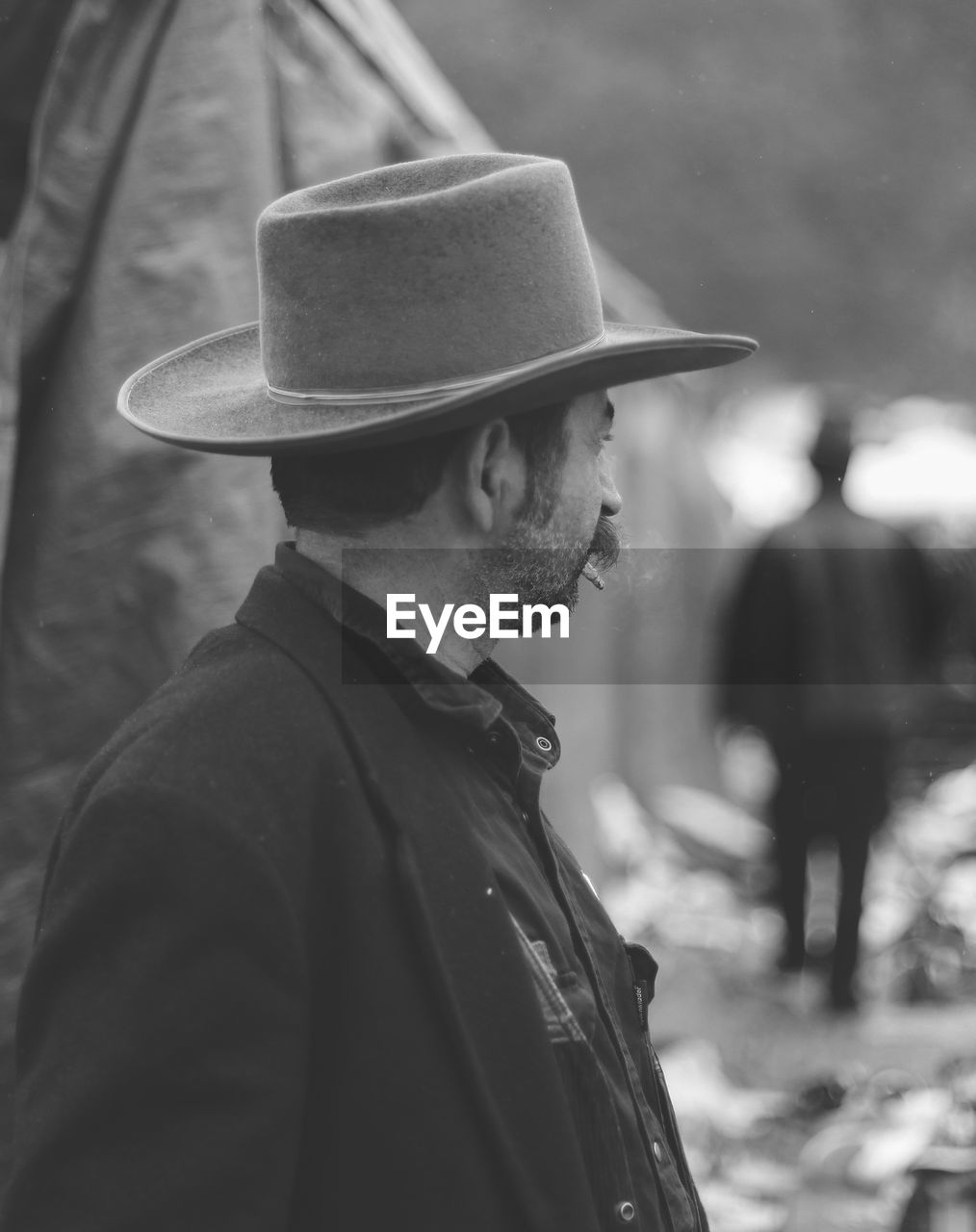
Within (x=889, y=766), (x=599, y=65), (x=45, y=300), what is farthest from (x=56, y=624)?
(x=599, y=65)

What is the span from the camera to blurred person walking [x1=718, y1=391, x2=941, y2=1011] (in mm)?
6430

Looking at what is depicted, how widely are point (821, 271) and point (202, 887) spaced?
1442 centimetres

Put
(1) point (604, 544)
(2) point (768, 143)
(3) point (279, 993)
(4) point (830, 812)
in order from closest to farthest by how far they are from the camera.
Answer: (3) point (279, 993)
(1) point (604, 544)
(4) point (830, 812)
(2) point (768, 143)

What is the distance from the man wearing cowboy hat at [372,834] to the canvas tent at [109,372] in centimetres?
50

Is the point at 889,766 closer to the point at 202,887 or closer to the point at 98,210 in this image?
the point at 98,210

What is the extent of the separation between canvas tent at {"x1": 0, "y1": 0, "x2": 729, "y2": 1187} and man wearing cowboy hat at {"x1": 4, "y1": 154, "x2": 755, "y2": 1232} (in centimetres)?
50

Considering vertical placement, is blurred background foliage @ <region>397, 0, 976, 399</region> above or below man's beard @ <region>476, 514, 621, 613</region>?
above

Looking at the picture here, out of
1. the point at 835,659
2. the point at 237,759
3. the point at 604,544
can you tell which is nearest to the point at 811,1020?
the point at 835,659

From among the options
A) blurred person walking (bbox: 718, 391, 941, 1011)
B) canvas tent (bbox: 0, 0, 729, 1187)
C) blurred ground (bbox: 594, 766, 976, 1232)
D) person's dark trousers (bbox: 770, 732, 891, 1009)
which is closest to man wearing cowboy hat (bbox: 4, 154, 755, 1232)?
canvas tent (bbox: 0, 0, 729, 1187)

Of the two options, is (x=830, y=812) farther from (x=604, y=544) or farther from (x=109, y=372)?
(x=604, y=544)

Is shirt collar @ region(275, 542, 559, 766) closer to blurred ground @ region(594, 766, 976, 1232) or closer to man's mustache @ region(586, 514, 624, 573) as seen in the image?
man's mustache @ region(586, 514, 624, 573)

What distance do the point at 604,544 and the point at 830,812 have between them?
5.09 meters

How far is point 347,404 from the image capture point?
163 cm

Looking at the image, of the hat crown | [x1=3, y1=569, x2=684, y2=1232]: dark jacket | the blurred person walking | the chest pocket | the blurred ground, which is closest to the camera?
[x1=3, y1=569, x2=684, y2=1232]: dark jacket
